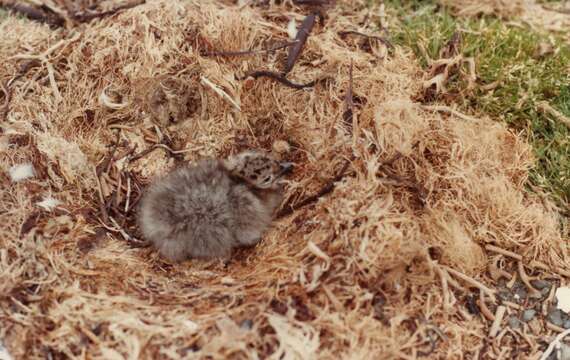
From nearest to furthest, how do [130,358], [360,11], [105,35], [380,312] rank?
[130,358], [380,312], [105,35], [360,11]

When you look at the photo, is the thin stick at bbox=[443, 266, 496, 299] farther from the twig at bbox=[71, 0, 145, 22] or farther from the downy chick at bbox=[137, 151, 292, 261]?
the twig at bbox=[71, 0, 145, 22]

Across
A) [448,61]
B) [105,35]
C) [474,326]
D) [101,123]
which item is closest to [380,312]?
[474,326]

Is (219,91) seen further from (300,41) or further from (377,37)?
(377,37)

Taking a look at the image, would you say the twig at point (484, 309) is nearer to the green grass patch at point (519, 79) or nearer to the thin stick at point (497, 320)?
the thin stick at point (497, 320)

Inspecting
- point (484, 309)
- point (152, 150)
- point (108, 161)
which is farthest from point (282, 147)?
point (484, 309)

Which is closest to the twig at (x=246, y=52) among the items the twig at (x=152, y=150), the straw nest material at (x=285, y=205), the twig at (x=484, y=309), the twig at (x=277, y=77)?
the straw nest material at (x=285, y=205)

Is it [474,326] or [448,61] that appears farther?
[448,61]

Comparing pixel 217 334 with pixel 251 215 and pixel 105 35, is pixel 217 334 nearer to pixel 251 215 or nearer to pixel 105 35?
pixel 251 215

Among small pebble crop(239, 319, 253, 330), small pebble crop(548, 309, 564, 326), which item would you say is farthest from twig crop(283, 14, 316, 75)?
small pebble crop(548, 309, 564, 326)
